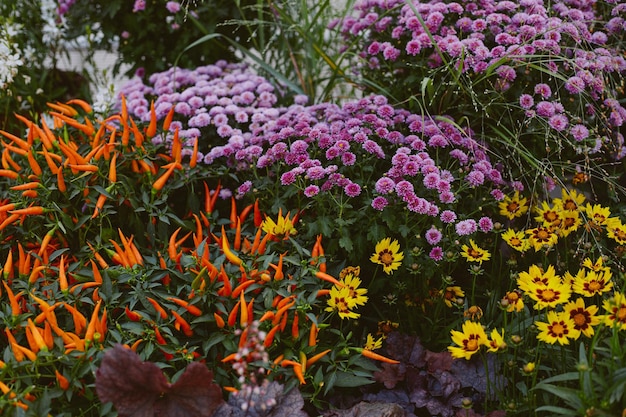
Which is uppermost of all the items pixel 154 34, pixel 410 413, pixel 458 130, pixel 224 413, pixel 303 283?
pixel 154 34

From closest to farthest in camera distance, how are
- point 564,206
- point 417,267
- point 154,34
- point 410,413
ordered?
1. point 410,413
2. point 417,267
3. point 564,206
4. point 154,34

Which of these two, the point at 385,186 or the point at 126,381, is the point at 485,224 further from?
the point at 126,381

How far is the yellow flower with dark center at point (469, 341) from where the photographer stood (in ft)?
5.24

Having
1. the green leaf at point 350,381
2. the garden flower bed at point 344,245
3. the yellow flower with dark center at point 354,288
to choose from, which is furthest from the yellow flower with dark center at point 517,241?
the green leaf at point 350,381

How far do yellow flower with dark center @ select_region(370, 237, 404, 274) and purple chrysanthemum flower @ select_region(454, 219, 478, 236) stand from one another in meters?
0.18

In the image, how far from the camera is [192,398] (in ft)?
4.68

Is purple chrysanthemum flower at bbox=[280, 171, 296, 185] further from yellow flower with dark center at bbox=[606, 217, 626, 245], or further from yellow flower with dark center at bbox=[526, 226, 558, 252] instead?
yellow flower with dark center at bbox=[606, 217, 626, 245]

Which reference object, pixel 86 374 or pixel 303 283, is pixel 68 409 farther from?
pixel 303 283

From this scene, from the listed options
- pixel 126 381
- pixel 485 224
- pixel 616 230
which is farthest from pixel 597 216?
pixel 126 381

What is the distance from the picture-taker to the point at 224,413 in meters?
1.50

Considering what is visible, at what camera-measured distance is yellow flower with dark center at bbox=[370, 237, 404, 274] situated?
186 cm

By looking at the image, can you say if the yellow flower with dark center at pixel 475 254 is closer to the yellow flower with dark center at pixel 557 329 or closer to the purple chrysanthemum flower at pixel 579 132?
the yellow flower with dark center at pixel 557 329

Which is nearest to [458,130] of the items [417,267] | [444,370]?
[417,267]

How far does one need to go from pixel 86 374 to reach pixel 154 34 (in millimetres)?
1873
